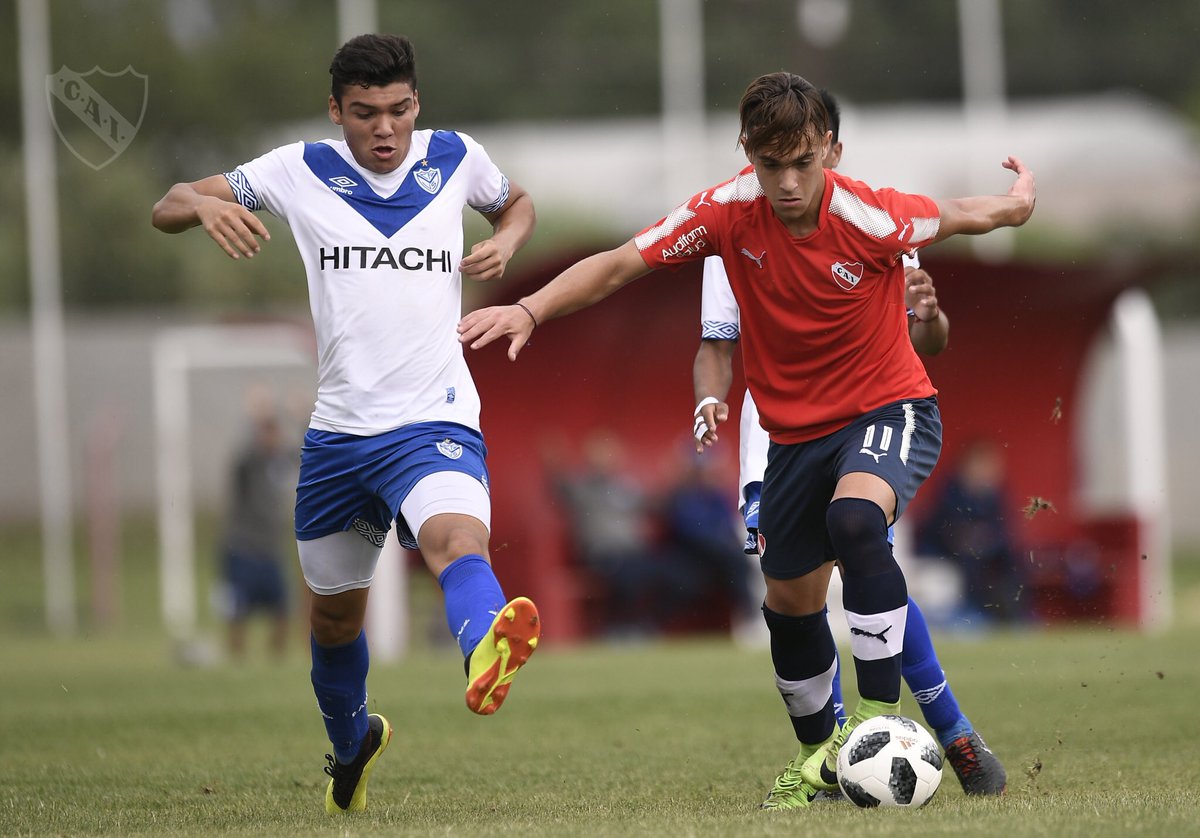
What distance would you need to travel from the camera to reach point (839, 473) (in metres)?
5.80

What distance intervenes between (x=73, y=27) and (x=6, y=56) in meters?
8.01

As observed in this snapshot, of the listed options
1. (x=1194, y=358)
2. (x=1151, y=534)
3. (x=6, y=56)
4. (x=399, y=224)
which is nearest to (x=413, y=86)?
(x=399, y=224)

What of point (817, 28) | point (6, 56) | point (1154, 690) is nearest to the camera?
point (1154, 690)

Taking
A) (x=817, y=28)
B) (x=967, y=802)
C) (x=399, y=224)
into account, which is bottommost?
(x=967, y=802)

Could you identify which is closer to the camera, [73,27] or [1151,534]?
[1151,534]

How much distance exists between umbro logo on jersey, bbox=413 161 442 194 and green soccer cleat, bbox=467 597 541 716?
1.79 metres

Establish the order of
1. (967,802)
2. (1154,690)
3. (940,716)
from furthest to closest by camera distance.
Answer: (1154,690) < (940,716) < (967,802)

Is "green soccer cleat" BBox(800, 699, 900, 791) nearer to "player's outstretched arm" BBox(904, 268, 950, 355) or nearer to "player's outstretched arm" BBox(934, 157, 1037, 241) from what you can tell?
"player's outstretched arm" BBox(904, 268, 950, 355)

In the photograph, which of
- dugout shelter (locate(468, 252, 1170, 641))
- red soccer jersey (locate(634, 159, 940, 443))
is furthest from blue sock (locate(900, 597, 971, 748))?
dugout shelter (locate(468, 252, 1170, 641))

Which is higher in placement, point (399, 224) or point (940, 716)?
point (399, 224)

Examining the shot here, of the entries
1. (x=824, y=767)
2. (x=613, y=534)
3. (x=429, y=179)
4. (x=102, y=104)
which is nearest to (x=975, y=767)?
(x=824, y=767)

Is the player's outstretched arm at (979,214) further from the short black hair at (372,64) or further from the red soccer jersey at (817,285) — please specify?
the short black hair at (372,64)

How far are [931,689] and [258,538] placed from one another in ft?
36.4

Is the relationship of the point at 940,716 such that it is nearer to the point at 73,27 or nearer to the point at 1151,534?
the point at 1151,534
